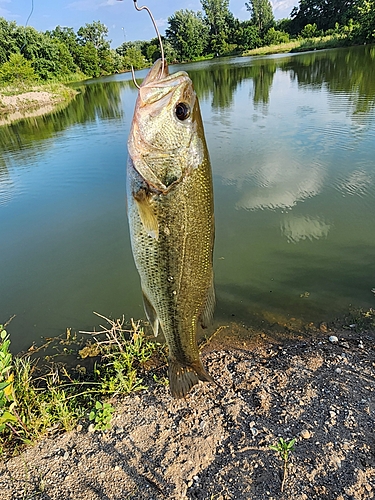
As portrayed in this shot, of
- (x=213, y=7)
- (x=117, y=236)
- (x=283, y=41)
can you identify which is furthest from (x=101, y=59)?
(x=117, y=236)

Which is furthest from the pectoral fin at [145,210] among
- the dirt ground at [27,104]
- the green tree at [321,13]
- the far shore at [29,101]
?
the green tree at [321,13]

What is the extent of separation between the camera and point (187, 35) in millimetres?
73062

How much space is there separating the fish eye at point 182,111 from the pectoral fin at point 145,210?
1.46ft

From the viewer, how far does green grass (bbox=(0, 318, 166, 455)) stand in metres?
2.91

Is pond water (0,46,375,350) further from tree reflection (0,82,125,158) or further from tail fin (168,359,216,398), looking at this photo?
→ tail fin (168,359,216,398)

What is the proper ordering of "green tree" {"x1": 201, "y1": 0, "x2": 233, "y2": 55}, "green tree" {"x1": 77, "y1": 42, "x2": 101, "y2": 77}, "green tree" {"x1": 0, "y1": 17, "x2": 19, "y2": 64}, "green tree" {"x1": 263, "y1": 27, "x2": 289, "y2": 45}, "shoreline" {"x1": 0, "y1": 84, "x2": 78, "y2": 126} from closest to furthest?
"shoreline" {"x1": 0, "y1": 84, "x2": 78, "y2": 126}, "green tree" {"x1": 0, "y1": 17, "x2": 19, "y2": 64}, "green tree" {"x1": 77, "y1": 42, "x2": 101, "y2": 77}, "green tree" {"x1": 263, "y1": 27, "x2": 289, "y2": 45}, "green tree" {"x1": 201, "y1": 0, "x2": 233, "y2": 55}

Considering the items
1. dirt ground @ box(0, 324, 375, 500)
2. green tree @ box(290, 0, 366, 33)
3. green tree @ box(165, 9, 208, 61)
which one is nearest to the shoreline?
dirt ground @ box(0, 324, 375, 500)

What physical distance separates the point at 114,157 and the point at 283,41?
72.9 metres

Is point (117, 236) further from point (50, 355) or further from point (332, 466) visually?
point (332, 466)

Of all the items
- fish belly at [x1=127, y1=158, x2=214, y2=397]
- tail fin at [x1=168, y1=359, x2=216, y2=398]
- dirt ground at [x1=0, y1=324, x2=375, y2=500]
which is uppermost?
fish belly at [x1=127, y1=158, x2=214, y2=397]

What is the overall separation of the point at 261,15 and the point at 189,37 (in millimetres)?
19855

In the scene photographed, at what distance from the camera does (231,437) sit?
288 centimetres

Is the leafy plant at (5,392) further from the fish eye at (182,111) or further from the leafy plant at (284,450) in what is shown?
the fish eye at (182,111)

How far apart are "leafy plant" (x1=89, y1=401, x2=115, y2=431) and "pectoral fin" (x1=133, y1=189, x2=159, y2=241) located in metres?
2.18
